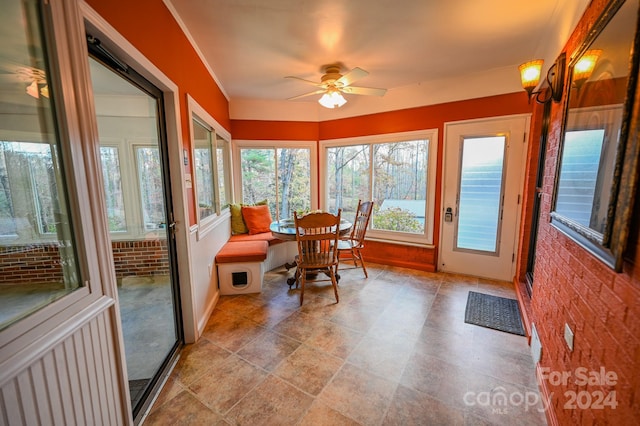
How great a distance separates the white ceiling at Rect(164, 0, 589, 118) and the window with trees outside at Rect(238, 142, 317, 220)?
1044 mm

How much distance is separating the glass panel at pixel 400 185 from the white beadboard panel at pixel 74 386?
3493 mm

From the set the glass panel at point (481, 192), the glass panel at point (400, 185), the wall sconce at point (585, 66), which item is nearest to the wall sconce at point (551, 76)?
the wall sconce at point (585, 66)

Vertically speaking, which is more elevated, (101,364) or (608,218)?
(608,218)

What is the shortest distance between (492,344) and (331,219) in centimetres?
171

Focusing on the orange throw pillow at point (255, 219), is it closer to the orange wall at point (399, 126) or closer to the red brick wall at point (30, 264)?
the orange wall at point (399, 126)

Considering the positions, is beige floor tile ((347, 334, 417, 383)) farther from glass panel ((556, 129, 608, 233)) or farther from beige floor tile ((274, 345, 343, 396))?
glass panel ((556, 129, 608, 233))

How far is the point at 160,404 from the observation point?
1533 millimetres

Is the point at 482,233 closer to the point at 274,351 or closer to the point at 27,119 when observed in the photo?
the point at 274,351

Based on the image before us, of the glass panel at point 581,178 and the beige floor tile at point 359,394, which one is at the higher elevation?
the glass panel at point 581,178

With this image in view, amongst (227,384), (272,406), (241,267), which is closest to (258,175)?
(241,267)

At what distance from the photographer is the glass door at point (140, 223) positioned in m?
1.61

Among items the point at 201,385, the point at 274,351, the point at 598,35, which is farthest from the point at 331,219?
the point at 598,35

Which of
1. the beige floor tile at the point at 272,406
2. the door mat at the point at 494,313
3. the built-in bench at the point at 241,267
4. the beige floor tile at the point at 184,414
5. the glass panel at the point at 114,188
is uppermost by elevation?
the glass panel at the point at 114,188

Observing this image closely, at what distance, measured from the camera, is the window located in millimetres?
2406
